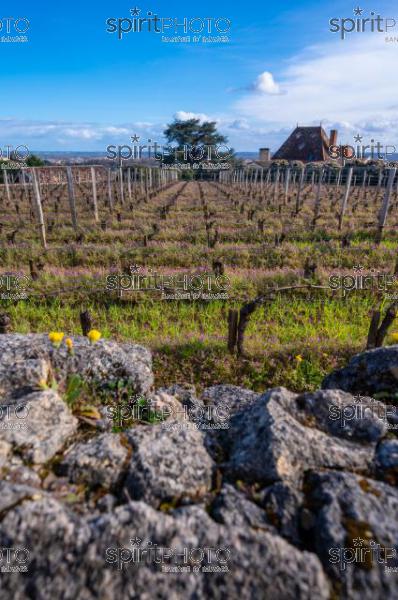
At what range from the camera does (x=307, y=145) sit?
65.3 m

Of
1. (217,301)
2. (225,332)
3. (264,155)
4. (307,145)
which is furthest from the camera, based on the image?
(264,155)

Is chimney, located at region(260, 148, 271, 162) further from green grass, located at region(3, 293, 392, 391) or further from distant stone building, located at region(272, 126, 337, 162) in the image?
green grass, located at region(3, 293, 392, 391)

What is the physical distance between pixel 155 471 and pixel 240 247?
11.4m

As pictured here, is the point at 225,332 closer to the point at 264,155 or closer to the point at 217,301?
the point at 217,301

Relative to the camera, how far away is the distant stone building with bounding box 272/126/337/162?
6315 centimetres

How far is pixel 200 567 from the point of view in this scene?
1.73 m

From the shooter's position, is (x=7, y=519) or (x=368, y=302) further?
(x=368, y=302)

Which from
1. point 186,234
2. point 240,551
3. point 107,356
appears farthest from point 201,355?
point 186,234

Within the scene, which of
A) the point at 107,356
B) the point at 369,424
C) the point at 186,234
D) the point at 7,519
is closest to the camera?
the point at 7,519

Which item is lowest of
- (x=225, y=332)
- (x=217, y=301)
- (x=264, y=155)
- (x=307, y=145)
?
(x=225, y=332)

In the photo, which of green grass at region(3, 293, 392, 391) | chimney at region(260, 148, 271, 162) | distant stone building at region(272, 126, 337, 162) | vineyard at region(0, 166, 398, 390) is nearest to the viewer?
green grass at region(3, 293, 392, 391)

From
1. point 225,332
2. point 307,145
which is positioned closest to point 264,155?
point 307,145

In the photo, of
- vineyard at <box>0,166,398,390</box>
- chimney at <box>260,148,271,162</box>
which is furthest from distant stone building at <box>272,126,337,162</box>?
vineyard at <box>0,166,398,390</box>

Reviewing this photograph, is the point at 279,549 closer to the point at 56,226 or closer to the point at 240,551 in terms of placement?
the point at 240,551
